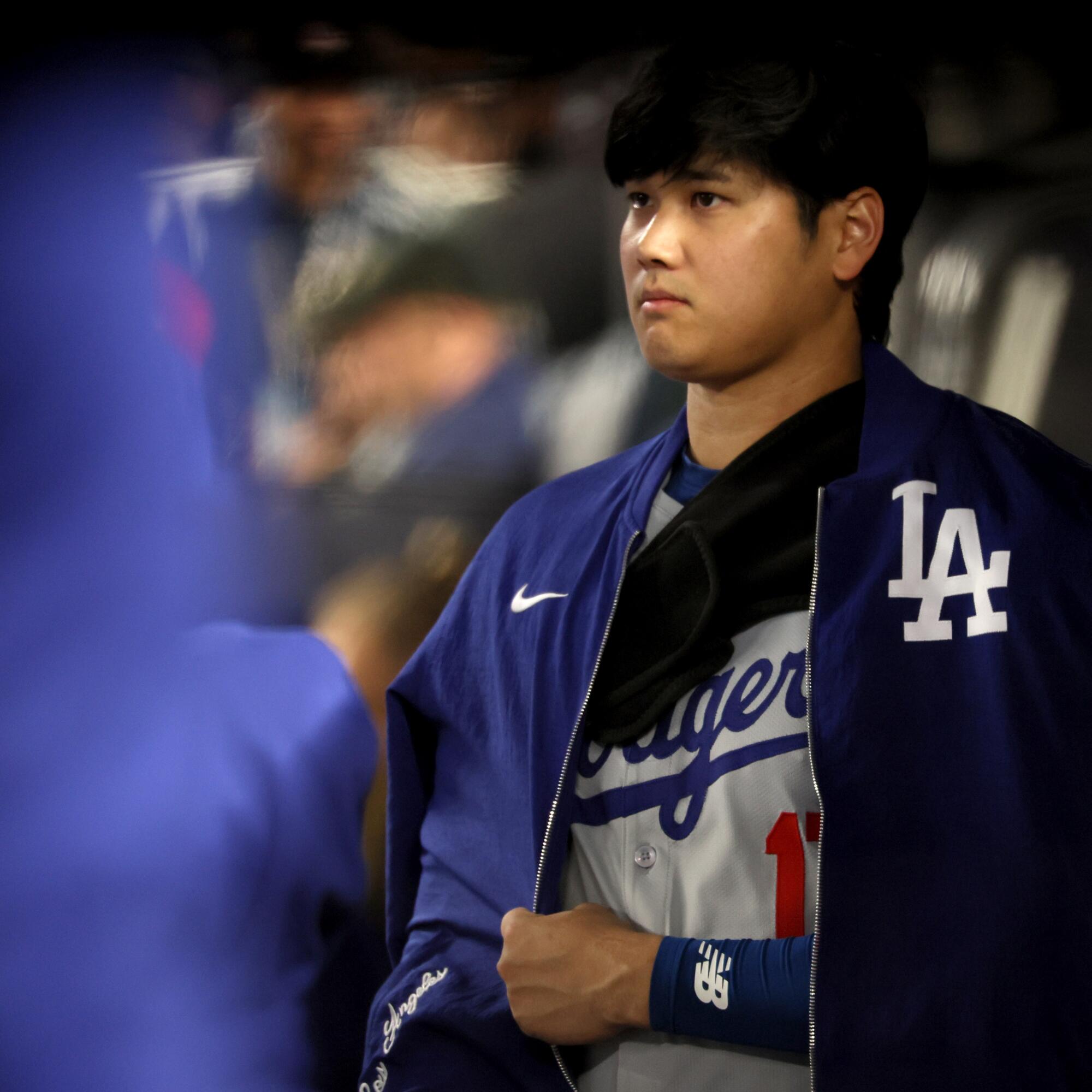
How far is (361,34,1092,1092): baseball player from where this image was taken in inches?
30.8

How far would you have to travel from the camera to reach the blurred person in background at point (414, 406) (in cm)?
142

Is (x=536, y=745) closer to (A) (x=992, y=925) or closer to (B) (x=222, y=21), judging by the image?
(A) (x=992, y=925)

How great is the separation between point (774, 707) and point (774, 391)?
27 cm

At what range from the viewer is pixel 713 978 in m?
0.83

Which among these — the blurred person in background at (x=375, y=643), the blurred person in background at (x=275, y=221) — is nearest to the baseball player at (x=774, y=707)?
the blurred person in background at (x=375, y=643)

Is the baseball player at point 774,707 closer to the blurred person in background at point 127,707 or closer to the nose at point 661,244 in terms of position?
the nose at point 661,244

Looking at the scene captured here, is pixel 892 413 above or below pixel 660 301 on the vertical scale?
below

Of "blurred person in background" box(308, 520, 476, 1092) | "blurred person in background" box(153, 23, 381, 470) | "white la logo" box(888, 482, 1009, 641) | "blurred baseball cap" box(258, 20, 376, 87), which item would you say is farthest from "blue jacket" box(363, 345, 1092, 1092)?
"blurred baseball cap" box(258, 20, 376, 87)

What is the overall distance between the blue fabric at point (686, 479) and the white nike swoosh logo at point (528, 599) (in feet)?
0.43

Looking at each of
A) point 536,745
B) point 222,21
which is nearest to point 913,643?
point 536,745

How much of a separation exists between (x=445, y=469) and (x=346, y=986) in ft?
1.99

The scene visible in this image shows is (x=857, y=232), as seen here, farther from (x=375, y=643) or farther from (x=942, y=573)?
(x=375, y=643)

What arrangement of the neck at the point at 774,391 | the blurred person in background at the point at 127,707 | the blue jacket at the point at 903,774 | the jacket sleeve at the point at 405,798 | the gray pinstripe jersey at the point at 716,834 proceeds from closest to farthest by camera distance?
the blue jacket at the point at 903,774, the gray pinstripe jersey at the point at 716,834, the neck at the point at 774,391, the jacket sleeve at the point at 405,798, the blurred person in background at the point at 127,707

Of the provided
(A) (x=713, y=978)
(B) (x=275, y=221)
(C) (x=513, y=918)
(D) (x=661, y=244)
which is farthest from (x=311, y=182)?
(A) (x=713, y=978)
